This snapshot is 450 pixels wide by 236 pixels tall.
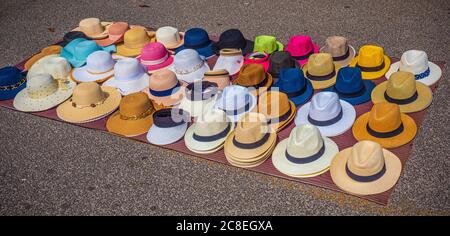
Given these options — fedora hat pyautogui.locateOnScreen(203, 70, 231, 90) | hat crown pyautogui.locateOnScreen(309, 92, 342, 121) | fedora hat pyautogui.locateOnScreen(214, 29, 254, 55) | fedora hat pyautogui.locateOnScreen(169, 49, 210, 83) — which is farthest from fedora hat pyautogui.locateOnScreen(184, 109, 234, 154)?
fedora hat pyautogui.locateOnScreen(214, 29, 254, 55)

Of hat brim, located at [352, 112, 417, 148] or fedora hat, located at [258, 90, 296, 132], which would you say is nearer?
hat brim, located at [352, 112, 417, 148]

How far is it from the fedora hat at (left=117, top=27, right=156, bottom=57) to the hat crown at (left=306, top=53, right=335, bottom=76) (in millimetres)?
2154

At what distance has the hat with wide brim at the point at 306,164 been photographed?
10.2 feet

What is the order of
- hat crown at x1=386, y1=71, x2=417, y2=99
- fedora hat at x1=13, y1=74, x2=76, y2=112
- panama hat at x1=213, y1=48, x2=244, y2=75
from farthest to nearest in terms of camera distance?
panama hat at x1=213, y1=48, x2=244, y2=75
fedora hat at x1=13, y1=74, x2=76, y2=112
hat crown at x1=386, y1=71, x2=417, y2=99

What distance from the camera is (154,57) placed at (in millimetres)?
4684

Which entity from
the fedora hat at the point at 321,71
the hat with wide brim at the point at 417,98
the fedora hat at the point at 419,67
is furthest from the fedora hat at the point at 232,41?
the fedora hat at the point at 419,67

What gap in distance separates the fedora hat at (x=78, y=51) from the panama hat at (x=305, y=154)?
2827 millimetres

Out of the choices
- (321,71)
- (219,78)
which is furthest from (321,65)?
(219,78)

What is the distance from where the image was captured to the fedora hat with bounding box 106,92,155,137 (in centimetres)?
376

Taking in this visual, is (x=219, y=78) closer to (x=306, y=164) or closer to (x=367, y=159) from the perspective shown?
(x=306, y=164)

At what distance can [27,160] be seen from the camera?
3674mm

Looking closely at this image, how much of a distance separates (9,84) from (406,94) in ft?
13.4

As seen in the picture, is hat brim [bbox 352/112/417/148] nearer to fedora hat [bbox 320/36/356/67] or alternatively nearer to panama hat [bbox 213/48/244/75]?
fedora hat [bbox 320/36/356/67]
